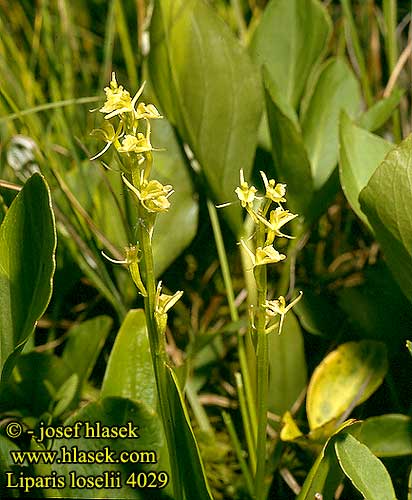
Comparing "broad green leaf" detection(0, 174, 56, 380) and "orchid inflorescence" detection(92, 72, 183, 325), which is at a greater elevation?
"orchid inflorescence" detection(92, 72, 183, 325)

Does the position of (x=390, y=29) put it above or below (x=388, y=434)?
above

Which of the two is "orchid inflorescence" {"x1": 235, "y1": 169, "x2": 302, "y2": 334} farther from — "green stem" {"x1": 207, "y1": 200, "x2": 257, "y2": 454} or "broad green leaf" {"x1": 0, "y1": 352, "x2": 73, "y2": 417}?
"broad green leaf" {"x1": 0, "y1": 352, "x2": 73, "y2": 417}

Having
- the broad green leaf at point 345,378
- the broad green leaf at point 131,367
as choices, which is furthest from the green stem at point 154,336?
the broad green leaf at point 345,378

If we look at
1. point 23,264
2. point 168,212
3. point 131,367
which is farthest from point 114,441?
point 168,212

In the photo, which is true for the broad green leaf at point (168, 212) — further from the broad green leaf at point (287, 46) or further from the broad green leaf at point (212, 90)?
the broad green leaf at point (287, 46)

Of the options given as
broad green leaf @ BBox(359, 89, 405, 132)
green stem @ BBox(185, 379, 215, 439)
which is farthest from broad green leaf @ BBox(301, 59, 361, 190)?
green stem @ BBox(185, 379, 215, 439)

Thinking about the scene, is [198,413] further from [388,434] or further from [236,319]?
[388,434]

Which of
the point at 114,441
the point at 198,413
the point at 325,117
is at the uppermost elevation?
the point at 325,117
